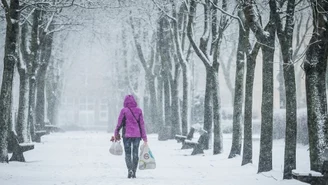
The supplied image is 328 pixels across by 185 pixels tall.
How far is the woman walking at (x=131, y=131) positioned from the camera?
10445 millimetres

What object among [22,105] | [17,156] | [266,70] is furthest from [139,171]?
[22,105]

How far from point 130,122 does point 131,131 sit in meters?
0.22

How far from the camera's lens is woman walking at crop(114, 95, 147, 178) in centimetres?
1045

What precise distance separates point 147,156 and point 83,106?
5515 centimetres

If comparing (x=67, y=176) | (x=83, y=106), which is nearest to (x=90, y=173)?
(x=67, y=176)

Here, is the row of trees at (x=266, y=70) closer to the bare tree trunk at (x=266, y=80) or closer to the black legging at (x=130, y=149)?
the bare tree trunk at (x=266, y=80)

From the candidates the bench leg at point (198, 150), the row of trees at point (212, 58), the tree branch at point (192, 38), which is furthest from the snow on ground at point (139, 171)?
the tree branch at point (192, 38)

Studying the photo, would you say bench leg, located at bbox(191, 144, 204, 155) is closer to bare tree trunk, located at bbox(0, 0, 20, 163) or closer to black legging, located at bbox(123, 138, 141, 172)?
black legging, located at bbox(123, 138, 141, 172)

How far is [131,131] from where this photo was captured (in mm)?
10422

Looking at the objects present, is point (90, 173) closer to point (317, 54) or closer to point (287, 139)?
point (287, 139)

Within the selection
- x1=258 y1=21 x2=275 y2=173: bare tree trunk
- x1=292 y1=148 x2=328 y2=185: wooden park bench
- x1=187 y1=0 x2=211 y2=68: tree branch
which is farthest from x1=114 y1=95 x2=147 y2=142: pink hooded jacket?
x1=187 y1=0 x2=211 y2=68: tree branch

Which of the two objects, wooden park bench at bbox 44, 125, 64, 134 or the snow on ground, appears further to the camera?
wooden park bench at bbox 44, 125, 64, 134

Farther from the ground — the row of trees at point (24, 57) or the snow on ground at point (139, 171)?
the row of trees at point (24, 57)

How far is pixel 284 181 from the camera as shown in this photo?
931cm
